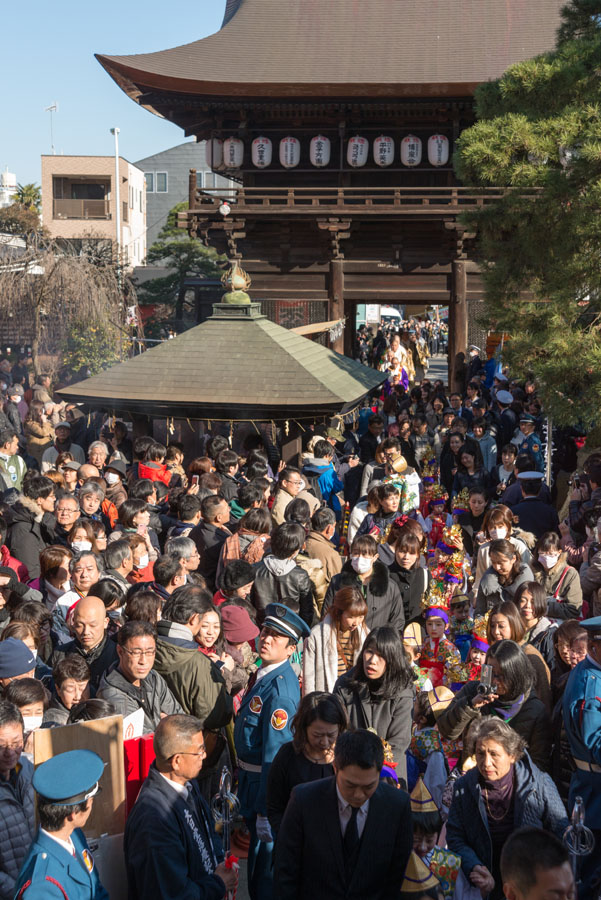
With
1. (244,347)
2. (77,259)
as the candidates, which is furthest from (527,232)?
(77,259)

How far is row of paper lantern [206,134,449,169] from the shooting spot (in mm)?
20312

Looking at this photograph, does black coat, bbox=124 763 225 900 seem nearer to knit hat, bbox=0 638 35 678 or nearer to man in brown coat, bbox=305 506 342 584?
knit hat, bbox=0 638 35 678

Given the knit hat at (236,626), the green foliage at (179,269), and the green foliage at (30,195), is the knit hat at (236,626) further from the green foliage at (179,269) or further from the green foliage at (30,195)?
the green foliage at (30,195)

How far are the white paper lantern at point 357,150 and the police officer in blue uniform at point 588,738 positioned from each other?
17.5 m

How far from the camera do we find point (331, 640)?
212 inches

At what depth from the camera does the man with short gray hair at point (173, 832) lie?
348 cm

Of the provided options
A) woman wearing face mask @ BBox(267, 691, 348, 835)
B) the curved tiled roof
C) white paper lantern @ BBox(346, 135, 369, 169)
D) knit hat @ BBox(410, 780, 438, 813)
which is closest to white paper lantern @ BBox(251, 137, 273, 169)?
the curved tiled roof

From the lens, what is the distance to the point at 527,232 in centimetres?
1076

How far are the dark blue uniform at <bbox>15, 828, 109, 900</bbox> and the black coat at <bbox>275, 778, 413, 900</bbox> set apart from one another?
689 mm

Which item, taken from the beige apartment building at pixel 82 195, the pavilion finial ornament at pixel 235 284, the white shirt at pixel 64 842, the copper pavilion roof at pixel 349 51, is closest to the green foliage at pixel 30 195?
the beige apartment building at pixel 82 195

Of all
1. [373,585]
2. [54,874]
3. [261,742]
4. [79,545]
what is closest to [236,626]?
[373,585]

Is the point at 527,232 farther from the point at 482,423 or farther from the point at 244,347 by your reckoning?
the point at 244,347

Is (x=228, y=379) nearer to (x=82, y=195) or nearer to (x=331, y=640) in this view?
(x=331, y=640)

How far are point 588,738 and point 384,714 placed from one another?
3.09 feet
